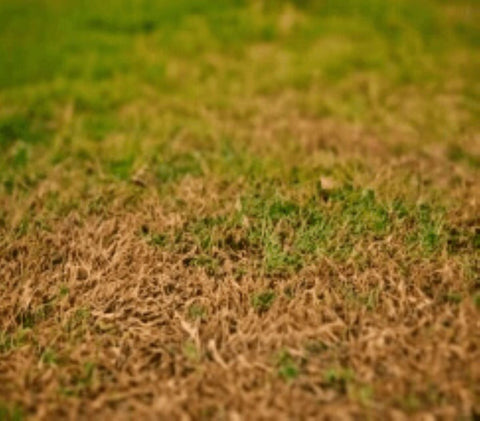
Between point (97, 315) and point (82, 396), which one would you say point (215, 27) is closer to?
point (97, 315)

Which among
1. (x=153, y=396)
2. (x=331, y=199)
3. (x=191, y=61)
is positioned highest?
(x=191, y=61)

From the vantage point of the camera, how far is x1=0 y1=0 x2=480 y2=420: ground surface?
2.43 meters

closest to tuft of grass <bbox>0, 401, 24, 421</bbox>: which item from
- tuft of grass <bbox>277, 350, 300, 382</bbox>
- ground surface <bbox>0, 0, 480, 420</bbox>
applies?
ground surface <bbox>0, 0, 480, 420</bbox>

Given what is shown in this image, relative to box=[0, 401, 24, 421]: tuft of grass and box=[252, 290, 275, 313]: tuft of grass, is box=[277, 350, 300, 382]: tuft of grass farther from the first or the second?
box=[0, 401, 24, 421]: tuft of grass

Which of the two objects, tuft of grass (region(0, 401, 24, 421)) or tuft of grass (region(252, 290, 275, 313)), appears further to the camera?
tuft of grass (region(252, 290, 275, 313))

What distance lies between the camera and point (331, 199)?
353 centimetres

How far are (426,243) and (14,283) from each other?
7.42ft

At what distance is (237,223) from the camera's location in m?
3.35

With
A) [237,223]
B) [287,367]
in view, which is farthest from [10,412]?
[237,223]

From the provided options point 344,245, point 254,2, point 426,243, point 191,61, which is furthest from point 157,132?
point 254,2

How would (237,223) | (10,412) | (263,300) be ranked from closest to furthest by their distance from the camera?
(10,412) < (263,300) < (237,223)

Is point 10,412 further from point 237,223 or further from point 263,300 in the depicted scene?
point 237,223

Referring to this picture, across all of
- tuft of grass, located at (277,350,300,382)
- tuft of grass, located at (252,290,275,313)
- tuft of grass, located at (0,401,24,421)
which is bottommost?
tuft of grass, located at (0,401,24,421)

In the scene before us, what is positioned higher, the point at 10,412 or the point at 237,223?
the point at 237,223
